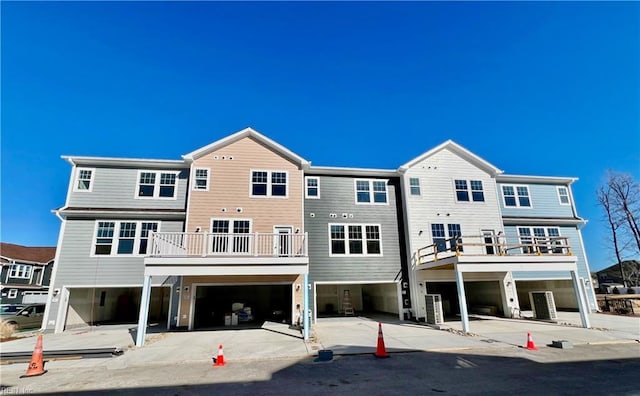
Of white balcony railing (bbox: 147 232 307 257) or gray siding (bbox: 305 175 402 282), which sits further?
gray siding (bbox: 305 175 402 282)

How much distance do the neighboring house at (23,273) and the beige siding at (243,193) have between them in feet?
74.3

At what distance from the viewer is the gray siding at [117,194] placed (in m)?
15.8

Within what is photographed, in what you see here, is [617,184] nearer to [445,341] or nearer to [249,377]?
[445,341]

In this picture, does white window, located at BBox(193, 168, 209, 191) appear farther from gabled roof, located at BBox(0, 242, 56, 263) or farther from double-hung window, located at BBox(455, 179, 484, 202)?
gabled roof, located at BBox(0, 242, 56, 263)

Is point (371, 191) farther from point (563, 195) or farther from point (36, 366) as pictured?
point (36, 366)

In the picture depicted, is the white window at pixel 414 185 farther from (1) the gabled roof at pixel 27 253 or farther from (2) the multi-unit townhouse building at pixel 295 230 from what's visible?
(1) the gabled roof at pixel 27 253

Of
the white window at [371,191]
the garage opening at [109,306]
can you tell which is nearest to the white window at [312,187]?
the white window at [371,191]

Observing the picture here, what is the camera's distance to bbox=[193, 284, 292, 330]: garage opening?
15812mm

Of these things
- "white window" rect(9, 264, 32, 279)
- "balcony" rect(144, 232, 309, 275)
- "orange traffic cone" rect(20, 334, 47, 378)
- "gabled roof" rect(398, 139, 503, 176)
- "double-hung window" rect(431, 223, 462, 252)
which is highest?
"gabled roof" rect(398, 139, 503, 176)

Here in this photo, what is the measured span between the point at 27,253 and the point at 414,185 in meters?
37.7

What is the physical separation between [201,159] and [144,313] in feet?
27.0

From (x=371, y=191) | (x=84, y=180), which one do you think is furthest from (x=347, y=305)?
(x=84, y=180)

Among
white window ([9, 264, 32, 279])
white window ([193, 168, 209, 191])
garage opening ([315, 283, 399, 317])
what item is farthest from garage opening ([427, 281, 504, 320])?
white window ([9, 264, 32, 279])

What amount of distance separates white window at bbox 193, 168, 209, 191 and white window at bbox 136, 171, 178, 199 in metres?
1.36
